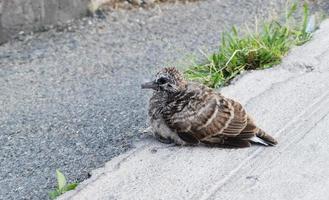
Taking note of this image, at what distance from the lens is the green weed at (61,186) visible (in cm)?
438

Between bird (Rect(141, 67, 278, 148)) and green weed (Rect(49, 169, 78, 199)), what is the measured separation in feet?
2.43

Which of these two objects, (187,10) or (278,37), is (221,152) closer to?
(278,37)

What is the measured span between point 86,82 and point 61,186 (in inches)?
82.0

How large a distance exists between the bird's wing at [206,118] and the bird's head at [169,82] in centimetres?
14

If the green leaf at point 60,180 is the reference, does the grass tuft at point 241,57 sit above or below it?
above

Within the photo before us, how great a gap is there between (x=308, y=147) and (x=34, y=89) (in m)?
2.56

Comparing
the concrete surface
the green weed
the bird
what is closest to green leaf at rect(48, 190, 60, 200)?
the green weed

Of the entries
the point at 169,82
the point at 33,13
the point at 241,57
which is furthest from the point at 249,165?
the point at 33,13

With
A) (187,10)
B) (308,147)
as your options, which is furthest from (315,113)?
(187,10)

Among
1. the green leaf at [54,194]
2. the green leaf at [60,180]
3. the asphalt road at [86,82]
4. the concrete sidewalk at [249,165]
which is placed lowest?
the asphalt road at [86,82]

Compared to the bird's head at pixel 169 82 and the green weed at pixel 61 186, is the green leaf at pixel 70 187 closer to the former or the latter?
the green weed at pixel 61 186

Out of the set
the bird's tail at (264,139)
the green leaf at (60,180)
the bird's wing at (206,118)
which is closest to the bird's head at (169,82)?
the bird's wing at (206,118)

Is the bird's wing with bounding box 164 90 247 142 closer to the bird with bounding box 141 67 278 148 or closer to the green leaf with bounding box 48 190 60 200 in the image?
the bird with bounding box 141 67 278 148

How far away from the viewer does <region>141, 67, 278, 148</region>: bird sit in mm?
4781
